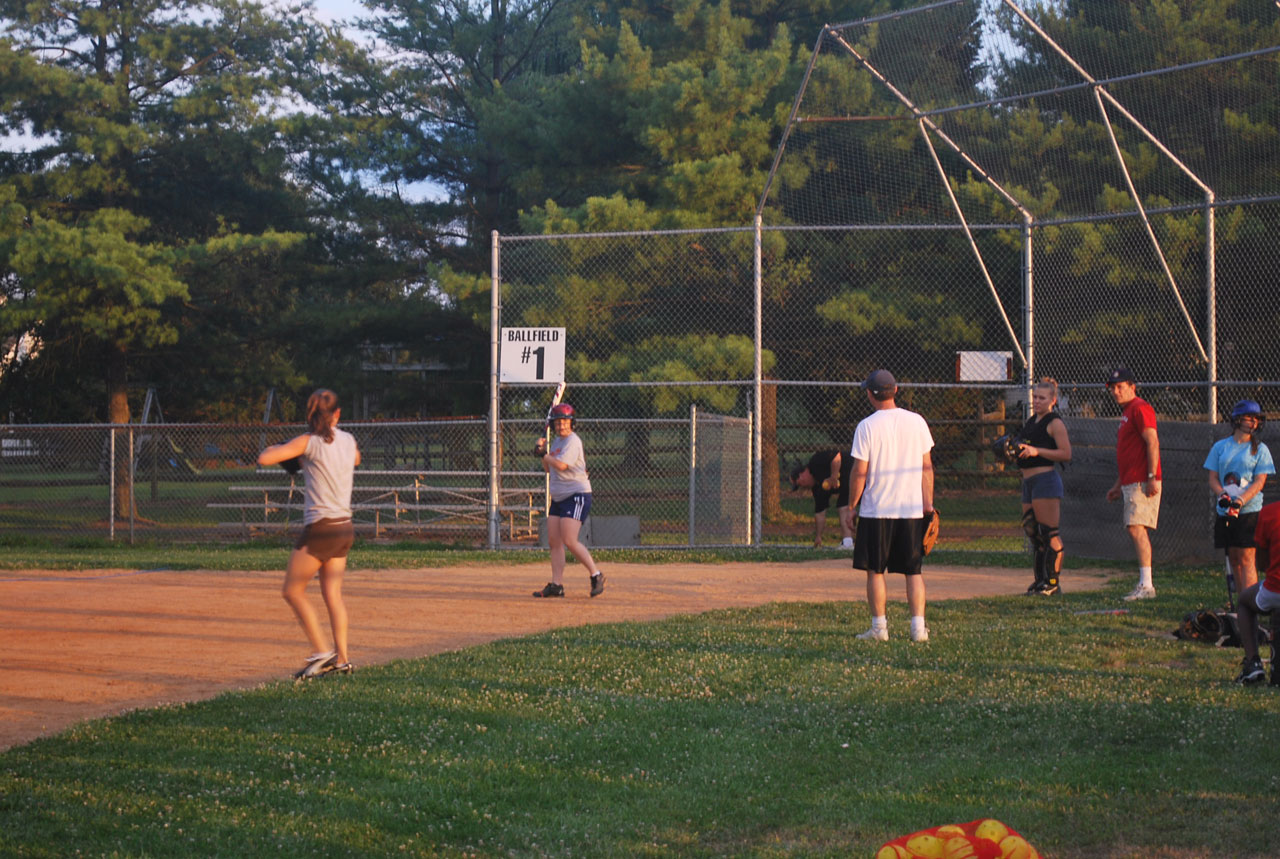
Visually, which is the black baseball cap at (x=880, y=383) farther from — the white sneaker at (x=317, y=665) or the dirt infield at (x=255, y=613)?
the white sneaker at (x=317, y=665)

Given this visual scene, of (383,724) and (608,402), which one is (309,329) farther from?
(383,724)

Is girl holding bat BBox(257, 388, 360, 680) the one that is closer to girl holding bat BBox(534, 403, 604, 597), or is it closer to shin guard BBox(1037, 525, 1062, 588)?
girl holding bat BBox(534, 403, 604, 597)

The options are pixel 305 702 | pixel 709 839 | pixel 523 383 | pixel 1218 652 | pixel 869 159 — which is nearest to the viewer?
pixel 709 839

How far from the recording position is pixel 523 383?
14805mm

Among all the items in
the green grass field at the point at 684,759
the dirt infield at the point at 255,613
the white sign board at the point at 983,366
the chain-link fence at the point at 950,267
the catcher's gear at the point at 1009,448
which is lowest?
the dirt infield at the point at 255,613

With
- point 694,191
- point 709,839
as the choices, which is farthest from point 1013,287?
point 709,839

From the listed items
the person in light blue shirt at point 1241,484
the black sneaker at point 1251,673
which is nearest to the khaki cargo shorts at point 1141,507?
the person in light blue shirt at point 1241,484

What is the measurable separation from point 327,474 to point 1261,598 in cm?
542

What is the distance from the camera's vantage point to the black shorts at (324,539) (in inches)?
289

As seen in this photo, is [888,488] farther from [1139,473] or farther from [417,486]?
[417,486]

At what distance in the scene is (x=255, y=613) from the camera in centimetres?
1044

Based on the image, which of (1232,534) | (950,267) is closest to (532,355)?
(1232,534)

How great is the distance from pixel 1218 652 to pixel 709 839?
4.80 metres

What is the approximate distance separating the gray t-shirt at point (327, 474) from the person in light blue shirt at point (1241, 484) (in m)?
5.88
